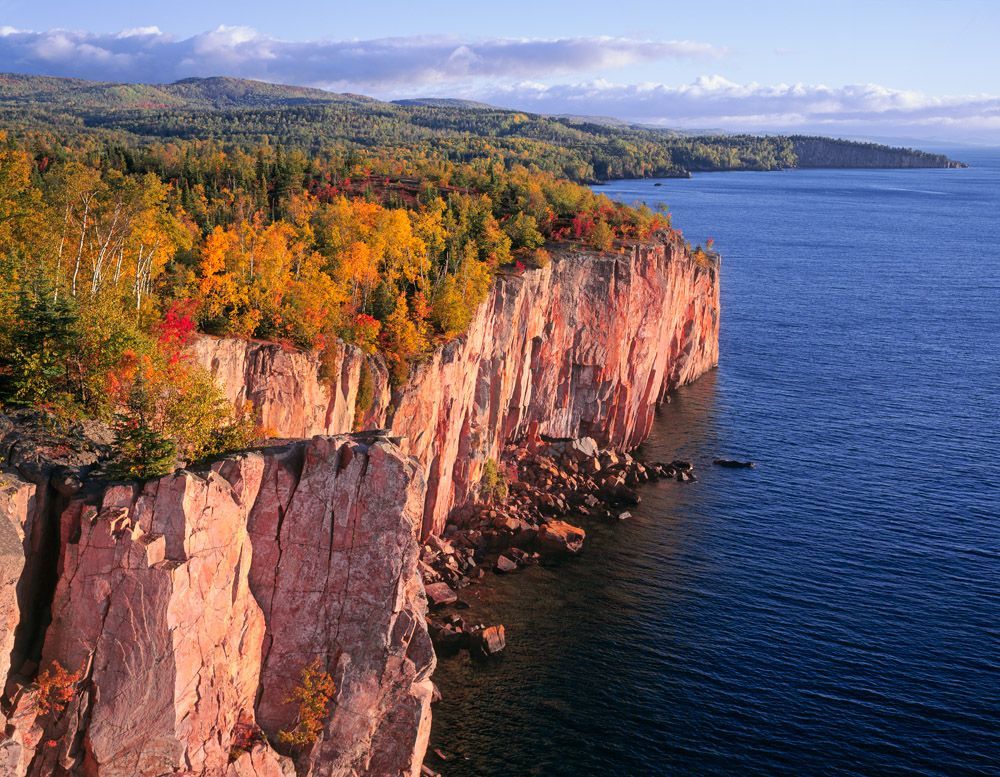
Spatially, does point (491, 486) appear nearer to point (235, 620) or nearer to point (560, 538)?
point (560, 538)

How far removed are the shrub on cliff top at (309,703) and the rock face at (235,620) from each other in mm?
344

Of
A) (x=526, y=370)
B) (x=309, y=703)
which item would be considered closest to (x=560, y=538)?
(x=526, y=370)

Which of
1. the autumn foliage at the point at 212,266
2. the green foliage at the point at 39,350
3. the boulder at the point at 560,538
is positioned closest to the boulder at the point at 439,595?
the boulder at the point at 560,538

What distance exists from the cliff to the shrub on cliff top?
56.7 ft

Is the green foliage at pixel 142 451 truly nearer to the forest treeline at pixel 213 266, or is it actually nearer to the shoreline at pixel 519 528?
the forest treeline at pixel 213 266

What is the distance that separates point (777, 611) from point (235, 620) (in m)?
36.7

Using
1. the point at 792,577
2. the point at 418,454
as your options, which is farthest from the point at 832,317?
the point at 418,454

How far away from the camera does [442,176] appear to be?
367 feet

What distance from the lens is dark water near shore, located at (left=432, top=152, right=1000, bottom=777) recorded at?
45.6 metres


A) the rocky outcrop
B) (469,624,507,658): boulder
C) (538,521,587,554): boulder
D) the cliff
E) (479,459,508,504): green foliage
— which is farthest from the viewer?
(479,459,508,504): green foliage

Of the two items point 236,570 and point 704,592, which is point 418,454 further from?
point 236,570

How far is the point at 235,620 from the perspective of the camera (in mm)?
32781

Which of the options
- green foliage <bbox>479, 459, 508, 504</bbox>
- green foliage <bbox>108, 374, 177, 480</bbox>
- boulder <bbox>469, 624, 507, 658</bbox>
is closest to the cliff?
green foliage <bbox>479, 459, 508, 504</bbox>

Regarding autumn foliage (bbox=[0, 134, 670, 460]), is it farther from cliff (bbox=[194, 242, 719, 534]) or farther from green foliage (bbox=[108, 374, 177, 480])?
cliff (bbox=[194, 242, 719, 534])
